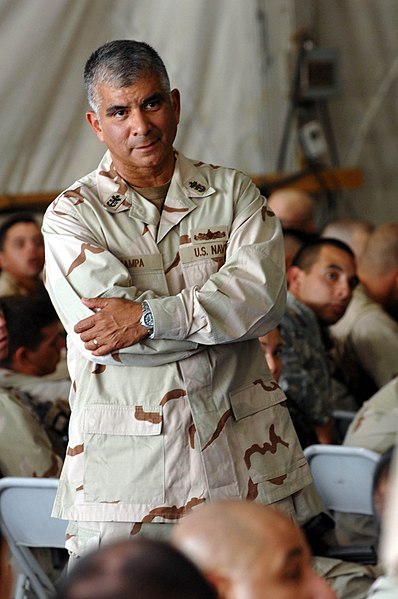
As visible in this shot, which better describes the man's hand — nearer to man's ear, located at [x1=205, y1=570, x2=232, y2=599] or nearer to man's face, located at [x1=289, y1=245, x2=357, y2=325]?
man's ear, located at [x1=205, y1=570, x2=232, y2=599]

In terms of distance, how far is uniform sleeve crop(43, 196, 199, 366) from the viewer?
2.26 metres

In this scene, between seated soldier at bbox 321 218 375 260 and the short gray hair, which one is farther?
seated soldier at bbox 321 218 375 260

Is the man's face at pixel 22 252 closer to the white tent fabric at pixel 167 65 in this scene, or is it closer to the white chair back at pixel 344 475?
the white tent fabric at pixel 167 65

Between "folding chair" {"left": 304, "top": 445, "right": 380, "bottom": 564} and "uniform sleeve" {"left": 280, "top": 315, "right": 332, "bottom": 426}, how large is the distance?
0.44 metres

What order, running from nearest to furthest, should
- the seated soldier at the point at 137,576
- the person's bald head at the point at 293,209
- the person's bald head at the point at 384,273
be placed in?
the seated soldier at the point at 137,576
the person's bald head at the point at 384,273
the person's bald head at the point at 293,209

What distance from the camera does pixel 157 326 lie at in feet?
7.34

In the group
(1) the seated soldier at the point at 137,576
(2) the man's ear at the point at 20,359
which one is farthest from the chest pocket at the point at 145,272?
(2) the man's ear at the point at 20,359

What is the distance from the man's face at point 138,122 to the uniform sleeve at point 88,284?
7.3 inches

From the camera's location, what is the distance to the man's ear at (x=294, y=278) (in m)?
4.38

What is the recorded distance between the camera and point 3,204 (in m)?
5.79

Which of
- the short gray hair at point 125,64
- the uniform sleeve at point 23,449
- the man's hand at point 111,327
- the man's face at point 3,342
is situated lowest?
the uniform sleeve at point 23,449

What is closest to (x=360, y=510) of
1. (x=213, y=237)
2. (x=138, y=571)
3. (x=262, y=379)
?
(x=262, y=379)

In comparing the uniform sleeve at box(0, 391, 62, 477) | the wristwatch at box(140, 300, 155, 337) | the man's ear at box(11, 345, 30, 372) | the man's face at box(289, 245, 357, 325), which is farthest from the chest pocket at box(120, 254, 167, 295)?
the man's face at box(289, 245, 357, 325)

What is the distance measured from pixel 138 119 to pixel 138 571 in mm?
1394
